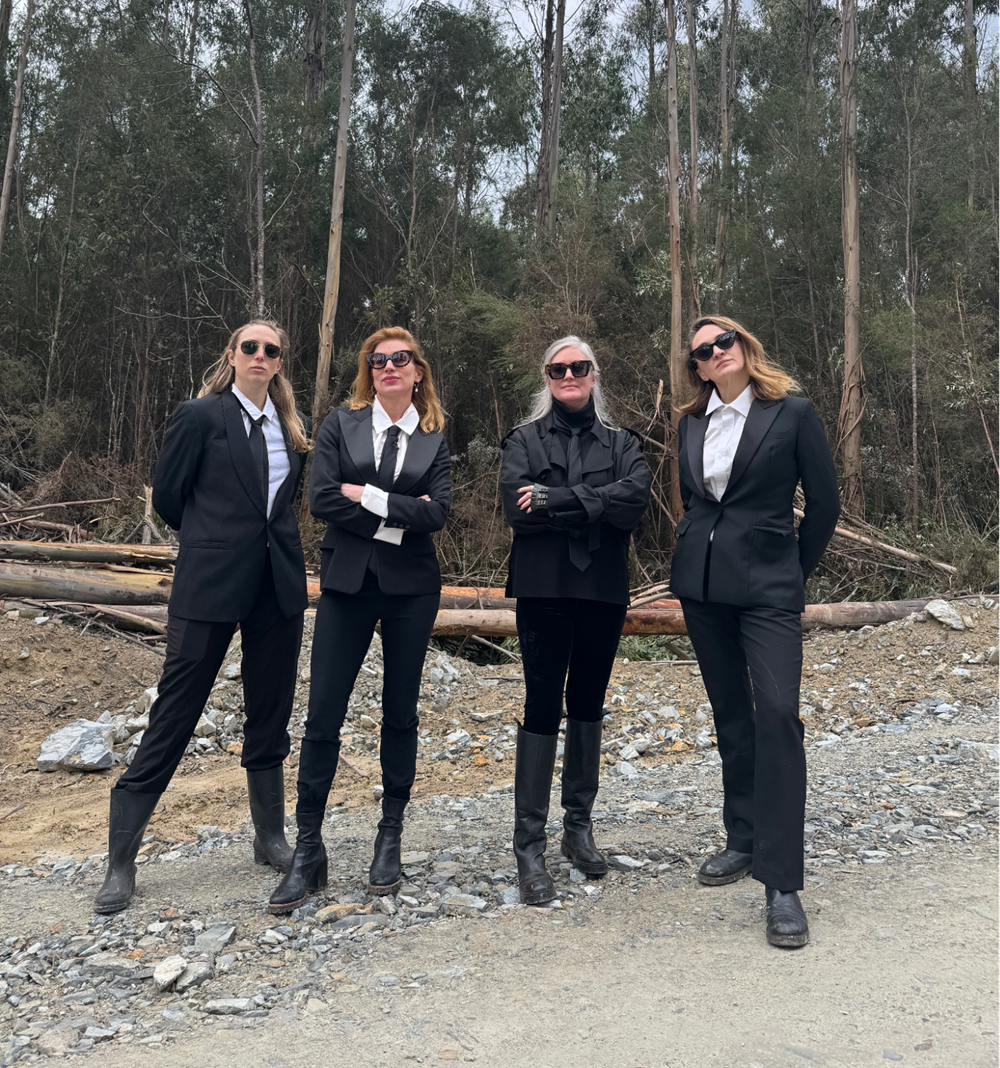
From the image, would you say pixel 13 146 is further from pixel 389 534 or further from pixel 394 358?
pixel 389 534

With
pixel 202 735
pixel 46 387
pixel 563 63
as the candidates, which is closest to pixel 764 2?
pixel 563 63

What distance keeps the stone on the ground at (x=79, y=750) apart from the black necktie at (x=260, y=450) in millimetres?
3678

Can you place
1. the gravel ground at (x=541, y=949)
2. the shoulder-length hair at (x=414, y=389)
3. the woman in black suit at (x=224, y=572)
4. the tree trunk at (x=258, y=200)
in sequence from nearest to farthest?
the gravel ground at (x=541, y=949)
the woman in black suit at (x=224, y=572)
the shoulder-length hair at (x=414, y=389)
the tree trunk at (x=258, y=200)

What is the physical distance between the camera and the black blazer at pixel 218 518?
3.76 m

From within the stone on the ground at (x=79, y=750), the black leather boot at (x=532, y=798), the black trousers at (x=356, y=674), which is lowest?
the stone on the ground at (x=79, y=750)

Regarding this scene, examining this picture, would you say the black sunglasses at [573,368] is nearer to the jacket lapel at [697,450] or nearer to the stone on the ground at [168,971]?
the jacket lapel at [697,450]

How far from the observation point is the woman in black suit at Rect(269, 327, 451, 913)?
12.1 feet

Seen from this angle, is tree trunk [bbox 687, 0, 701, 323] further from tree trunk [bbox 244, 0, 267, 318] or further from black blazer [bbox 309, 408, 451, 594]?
black blazer [bbox 309, 408, 451, 594]

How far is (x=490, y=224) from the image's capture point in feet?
75.0

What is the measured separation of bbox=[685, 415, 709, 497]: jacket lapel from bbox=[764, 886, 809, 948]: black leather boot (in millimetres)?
1541

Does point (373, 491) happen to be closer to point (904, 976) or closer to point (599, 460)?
point (599, 460)

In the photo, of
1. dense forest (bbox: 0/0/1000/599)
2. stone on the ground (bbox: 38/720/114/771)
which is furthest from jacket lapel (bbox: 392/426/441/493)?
dense forest (bbox: 0/0/1000/599)

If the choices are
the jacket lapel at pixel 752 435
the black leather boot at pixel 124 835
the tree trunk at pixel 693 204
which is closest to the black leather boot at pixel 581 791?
the jacket lapel at pixel 752 435

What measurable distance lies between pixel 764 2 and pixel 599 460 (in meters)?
31.6
